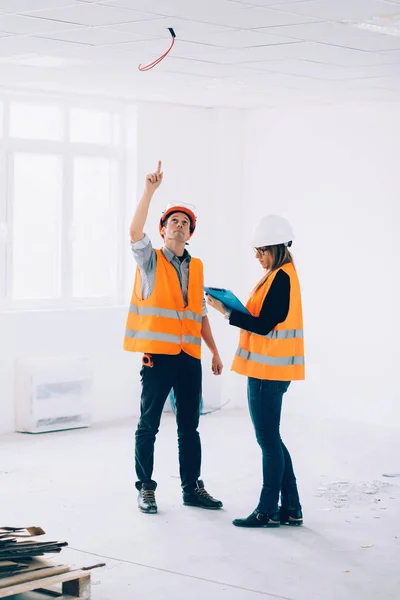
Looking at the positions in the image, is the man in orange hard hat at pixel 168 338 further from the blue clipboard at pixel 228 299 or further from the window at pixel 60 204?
the window at pixel 60 204

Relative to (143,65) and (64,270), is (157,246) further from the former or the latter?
(143,65)

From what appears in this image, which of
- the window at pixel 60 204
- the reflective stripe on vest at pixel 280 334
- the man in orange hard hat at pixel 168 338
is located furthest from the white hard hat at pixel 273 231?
the window at pixel 60 204

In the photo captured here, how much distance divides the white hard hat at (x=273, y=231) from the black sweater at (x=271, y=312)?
6.6 inches

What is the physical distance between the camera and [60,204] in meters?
8.03

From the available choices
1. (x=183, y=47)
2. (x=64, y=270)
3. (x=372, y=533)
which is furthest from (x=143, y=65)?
(x=372, y=533)

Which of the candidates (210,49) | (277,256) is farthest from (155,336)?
(210,49)

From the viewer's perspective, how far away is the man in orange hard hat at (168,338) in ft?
17.0

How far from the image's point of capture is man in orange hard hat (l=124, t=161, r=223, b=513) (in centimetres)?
518

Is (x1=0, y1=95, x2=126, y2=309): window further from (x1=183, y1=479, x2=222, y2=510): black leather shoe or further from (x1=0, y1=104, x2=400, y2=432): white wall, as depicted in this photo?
(x1=183, y1=479, x2=222, y2=510): black leather shoe

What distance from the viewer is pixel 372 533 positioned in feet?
16.2

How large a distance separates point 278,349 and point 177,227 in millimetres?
852

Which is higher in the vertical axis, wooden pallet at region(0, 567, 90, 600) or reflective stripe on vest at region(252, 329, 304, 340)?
reflective stripe on vest at region(252, 329, 304, 340)

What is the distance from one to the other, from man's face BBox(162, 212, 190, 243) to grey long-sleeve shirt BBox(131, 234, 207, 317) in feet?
0.28

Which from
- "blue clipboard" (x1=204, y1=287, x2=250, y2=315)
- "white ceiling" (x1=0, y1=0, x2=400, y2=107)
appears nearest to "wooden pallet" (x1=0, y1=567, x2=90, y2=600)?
"blue clipboard" (x1=204, y1=287, x2=250, y2=315)
